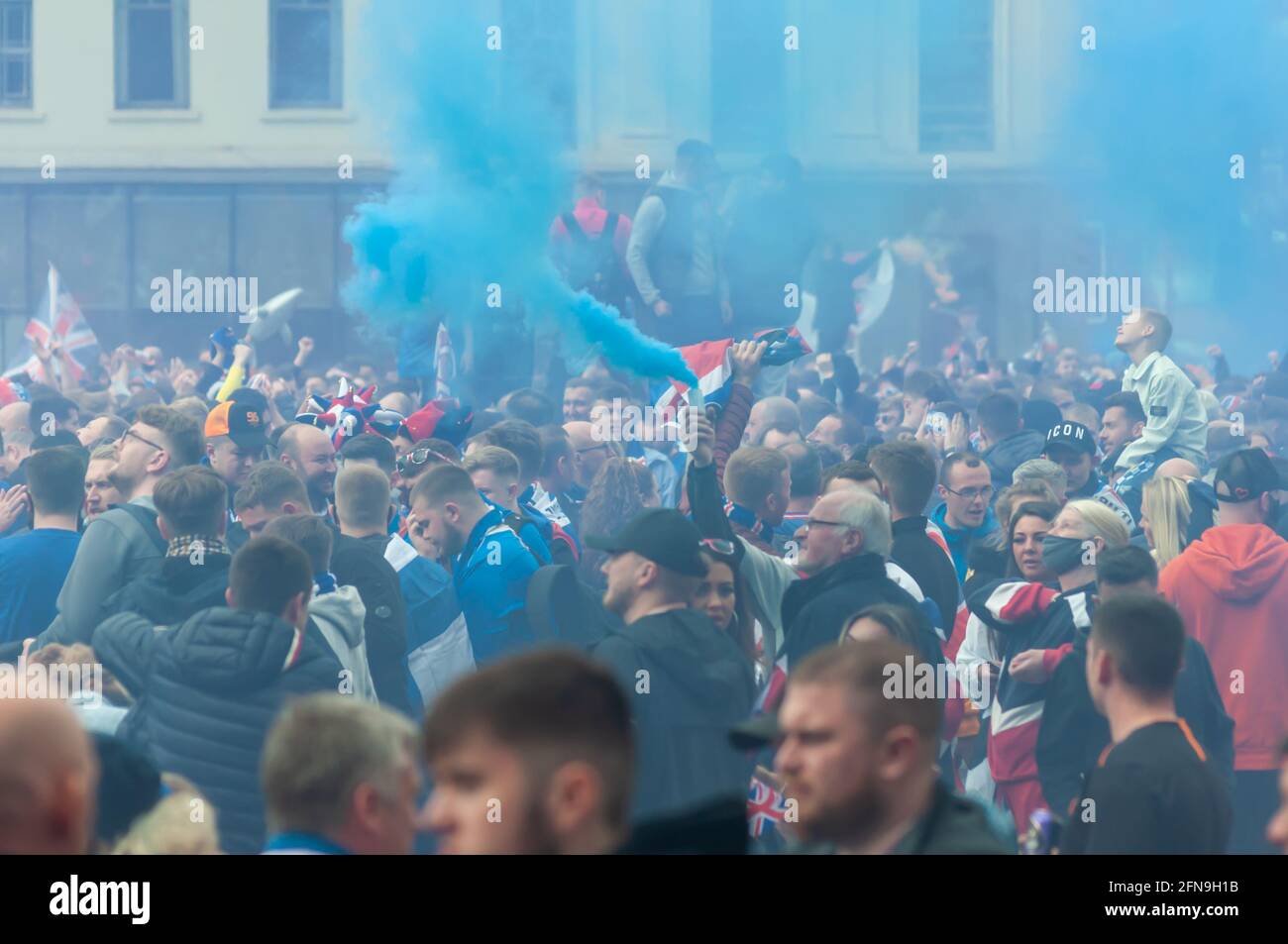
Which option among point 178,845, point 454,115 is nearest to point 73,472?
point 178,845

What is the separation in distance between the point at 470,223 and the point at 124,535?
7445 millimetres

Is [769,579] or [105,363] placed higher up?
[105,363]

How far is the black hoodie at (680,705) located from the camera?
4.56 m

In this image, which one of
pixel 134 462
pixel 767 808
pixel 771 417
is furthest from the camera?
pixel 771 417

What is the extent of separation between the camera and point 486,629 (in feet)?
18.8

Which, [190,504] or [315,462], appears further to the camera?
[315,462]

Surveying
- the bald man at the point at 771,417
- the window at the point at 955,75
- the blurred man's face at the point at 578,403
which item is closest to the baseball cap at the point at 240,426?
the bald man at the point at 771,417

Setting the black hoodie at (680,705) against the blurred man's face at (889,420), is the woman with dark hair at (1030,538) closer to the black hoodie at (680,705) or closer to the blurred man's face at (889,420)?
the black hoodie at (680,705)

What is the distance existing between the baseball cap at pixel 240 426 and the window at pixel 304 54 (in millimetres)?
16260

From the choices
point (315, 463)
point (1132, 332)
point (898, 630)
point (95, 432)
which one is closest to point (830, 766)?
point (898, 630)

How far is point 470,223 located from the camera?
12.8 metres

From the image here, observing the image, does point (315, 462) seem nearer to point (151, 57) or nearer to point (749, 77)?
point (749, 77)
